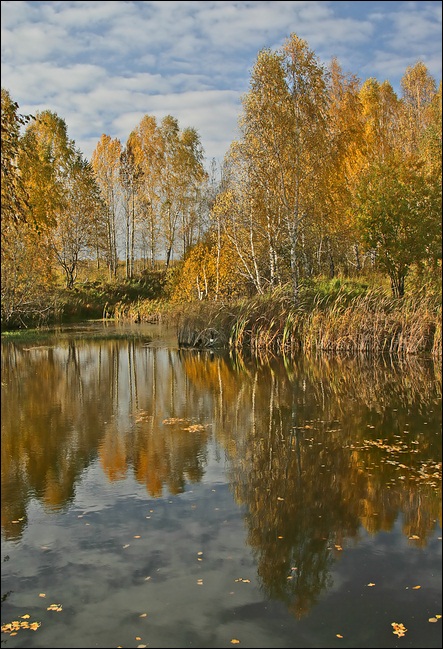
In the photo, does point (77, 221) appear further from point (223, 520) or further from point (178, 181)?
point (223, 520)

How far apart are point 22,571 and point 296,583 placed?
78.4 inches

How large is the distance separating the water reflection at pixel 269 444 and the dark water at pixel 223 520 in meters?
0.03

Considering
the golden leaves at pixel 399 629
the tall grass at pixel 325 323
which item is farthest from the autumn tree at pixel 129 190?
the golden leaves at pixel 399 629

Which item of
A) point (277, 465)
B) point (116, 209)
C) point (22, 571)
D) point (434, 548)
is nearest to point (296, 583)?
point (434, 548)

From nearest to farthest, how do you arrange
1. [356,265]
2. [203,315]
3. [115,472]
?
[115,472] < [203,315] < [356,265]

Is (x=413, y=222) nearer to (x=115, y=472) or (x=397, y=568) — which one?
(x=115, y=472)

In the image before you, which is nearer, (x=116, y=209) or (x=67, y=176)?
(x=67, y=176)

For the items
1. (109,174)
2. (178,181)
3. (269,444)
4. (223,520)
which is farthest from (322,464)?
(109,174)

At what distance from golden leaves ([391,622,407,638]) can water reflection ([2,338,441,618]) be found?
57 cm

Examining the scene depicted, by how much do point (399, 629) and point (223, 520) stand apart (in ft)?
6.61

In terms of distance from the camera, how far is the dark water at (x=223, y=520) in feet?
12.2

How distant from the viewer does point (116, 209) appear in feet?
130

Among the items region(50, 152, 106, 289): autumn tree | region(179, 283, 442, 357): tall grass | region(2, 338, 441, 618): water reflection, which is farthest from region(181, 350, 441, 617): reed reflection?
region(50, 152, 106, 289): autumn tree

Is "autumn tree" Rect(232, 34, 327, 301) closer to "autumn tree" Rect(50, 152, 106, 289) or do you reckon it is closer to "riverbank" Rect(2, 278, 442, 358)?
"riverbank" Rect(2, 278, 442, 358)
